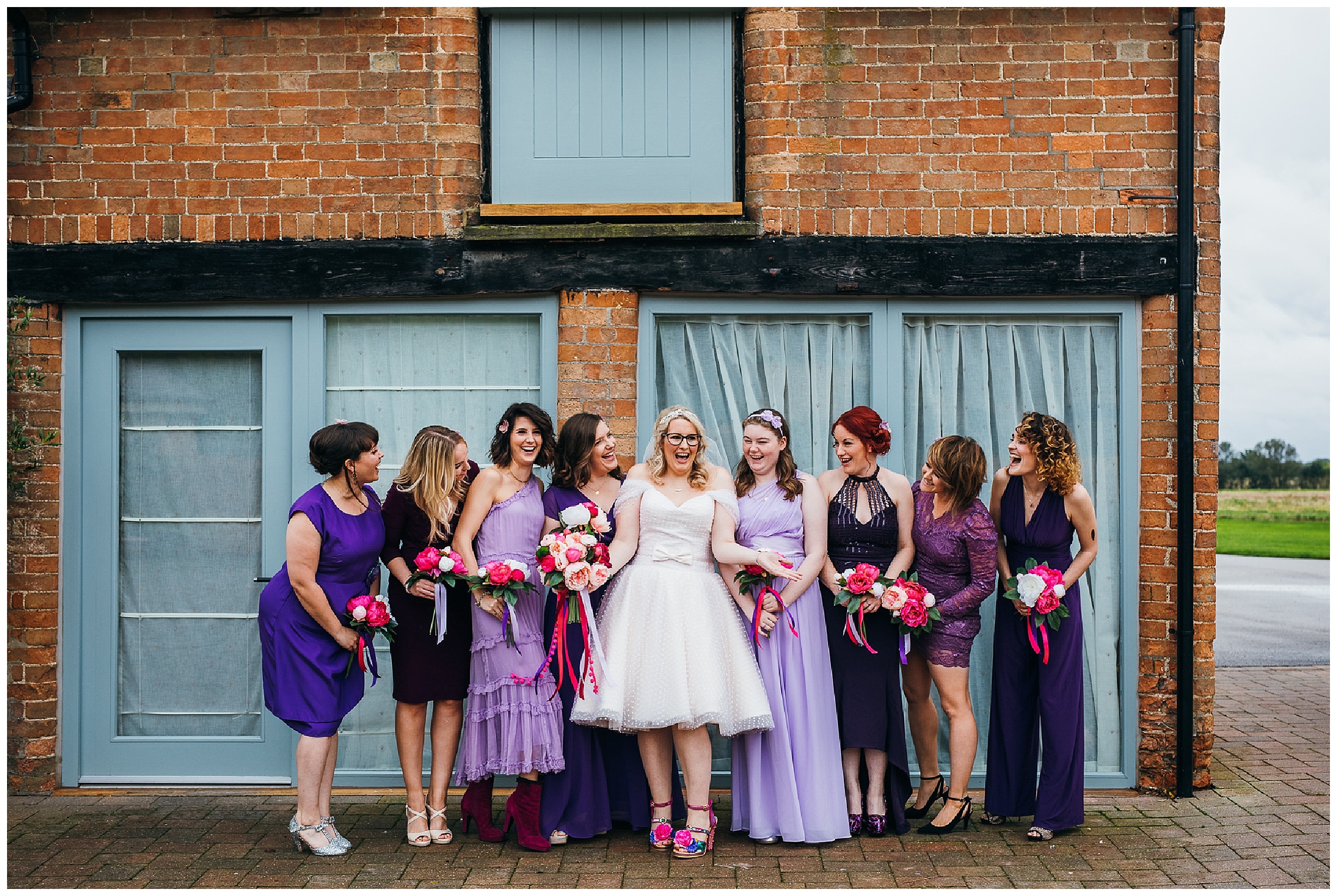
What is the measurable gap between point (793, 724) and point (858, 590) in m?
0.69

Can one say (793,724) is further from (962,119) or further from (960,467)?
(962,119)

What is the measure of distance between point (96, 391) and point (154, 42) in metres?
1.95

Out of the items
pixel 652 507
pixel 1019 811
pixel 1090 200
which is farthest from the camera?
pixel 1090 200

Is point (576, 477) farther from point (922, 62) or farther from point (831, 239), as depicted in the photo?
point (922, 62)

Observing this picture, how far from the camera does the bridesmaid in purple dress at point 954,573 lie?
4.73 m

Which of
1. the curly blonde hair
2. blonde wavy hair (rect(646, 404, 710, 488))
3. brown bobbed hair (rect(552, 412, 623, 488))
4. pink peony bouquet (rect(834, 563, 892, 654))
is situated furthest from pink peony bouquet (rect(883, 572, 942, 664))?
brown bobbed hair (rect(552, 412, 623, 488))

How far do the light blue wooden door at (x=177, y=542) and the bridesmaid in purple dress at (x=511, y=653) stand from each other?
5.36 ft

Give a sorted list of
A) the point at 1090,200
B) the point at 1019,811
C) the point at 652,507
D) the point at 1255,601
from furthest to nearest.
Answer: the point at 1255,601 < the point at 1090,200 < the point at 1019,811 < the point at 652,507

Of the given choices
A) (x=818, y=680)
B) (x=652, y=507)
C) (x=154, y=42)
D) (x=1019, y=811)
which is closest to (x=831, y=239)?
(x=652, y=507)

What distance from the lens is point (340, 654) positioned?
4.60m

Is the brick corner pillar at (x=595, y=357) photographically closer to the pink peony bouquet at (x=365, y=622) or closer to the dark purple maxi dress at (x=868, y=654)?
the dark purple maxi dress at (x=868, y=654)

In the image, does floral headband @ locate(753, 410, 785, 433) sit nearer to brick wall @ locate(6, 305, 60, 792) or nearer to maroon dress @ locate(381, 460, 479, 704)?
maroon dress @ locate(381, 460, 479, 704)

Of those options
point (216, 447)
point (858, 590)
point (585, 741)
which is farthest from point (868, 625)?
point (216, 447)

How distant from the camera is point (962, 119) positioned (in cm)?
546
